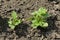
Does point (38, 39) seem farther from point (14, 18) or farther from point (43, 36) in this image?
point (14, 18)

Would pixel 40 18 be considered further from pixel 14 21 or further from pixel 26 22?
pixel 14 21

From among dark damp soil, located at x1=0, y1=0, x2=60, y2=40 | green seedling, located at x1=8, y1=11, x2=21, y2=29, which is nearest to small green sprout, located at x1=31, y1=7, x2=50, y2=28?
dark damp soil, located at x1=0, y1=0, x2=60, y2=40

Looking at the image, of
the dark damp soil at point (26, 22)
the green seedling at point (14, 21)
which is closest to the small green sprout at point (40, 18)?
the dark damp soil at point (26, 22)

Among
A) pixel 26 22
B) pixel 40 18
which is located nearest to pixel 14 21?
pixel 26 22

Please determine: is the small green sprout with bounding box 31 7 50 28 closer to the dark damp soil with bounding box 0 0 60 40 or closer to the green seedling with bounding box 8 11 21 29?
the dark damp soil with bounding box 0 0 60 40

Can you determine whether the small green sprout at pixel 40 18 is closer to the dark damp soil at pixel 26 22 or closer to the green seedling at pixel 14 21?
the dark damp soil at pixel 26 22
